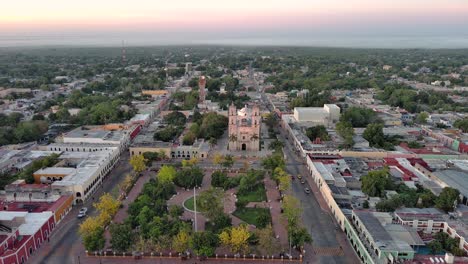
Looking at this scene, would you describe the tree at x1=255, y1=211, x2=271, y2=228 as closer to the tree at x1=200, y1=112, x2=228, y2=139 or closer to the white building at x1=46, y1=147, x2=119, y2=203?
the white building at x1=46, y1=147, x2=119, y2=203

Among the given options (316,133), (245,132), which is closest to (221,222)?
(245,132)

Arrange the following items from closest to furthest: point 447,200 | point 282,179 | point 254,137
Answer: point 447,200
point 282,179
point 254,137

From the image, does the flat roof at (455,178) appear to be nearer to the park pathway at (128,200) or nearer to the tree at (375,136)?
the tree at (375,136)

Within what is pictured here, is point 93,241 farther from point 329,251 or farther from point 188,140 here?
point 188,140

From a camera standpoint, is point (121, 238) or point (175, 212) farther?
point (175, 212)

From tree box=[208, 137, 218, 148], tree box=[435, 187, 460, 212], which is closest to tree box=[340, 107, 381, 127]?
tree box=[208, 137, 218, 148]

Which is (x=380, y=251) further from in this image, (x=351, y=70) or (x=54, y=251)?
(x=351, y=70)
